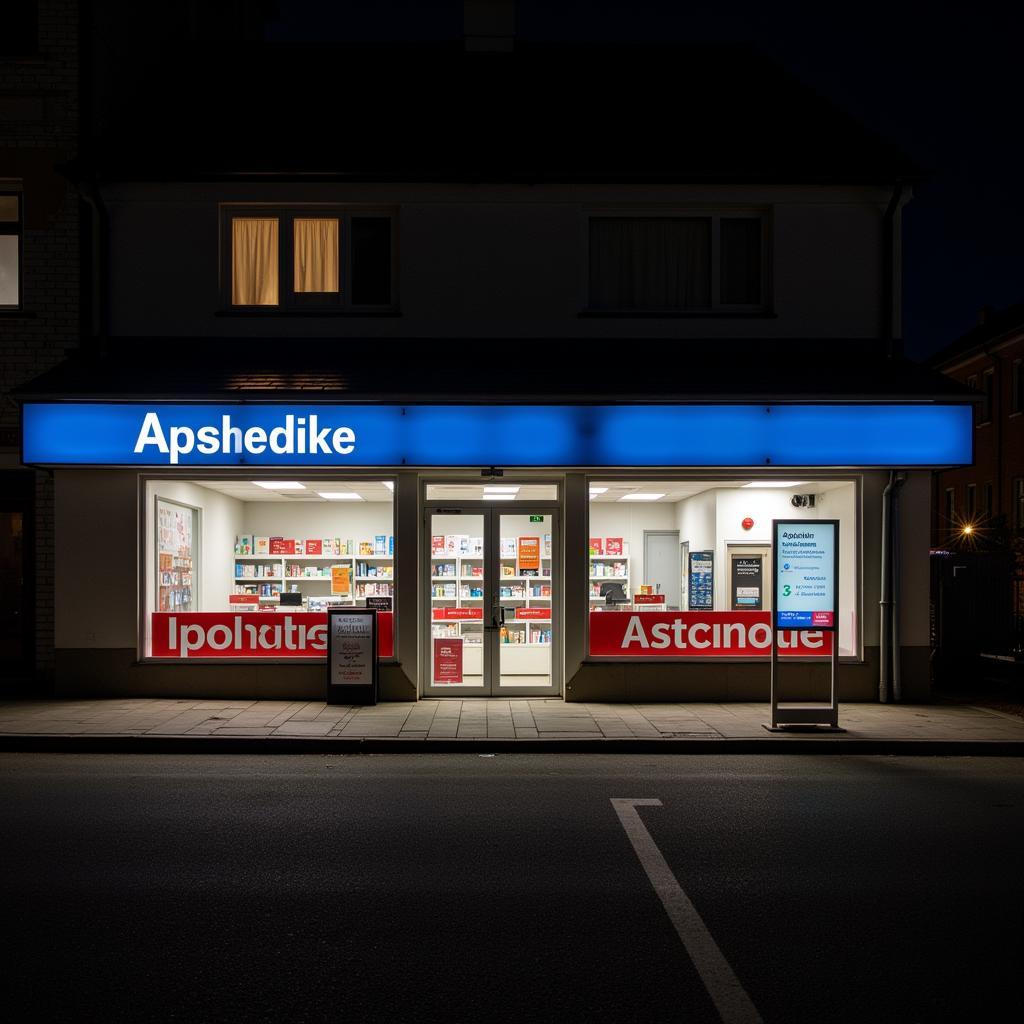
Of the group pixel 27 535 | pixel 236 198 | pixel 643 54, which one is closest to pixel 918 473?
pixel 643 54

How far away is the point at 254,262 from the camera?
13391 mm

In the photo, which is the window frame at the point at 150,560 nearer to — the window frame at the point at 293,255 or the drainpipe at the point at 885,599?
the window frame at the point at 293,255

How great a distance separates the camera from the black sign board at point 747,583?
13.8 meters

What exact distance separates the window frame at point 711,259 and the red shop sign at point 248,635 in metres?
5.29

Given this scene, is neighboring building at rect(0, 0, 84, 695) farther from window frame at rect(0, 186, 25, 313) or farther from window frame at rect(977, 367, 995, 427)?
window frame at rect(977, 367, 995, 427)

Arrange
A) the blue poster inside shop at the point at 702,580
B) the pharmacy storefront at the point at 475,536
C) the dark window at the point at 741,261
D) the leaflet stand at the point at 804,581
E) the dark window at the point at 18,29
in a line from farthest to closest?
the blue poster inside shop at the point at 702,580 → the dark window at the point at 18,29 → the dark window at the point at 741,261 → the pharmacy storefront at the point at 475,536 → the leaflet stand at the point at 804,581

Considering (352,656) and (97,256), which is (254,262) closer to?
(97,256)

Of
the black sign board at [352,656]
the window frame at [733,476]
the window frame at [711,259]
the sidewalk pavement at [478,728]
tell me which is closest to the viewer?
the sidewalk pavement at [478,728]

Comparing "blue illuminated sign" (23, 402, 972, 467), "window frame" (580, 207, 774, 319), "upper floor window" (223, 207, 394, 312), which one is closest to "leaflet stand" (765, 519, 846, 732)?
"blue illuminated sign" (23, 402, 972, 467)

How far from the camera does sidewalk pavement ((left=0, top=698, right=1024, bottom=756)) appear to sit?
1030 cm

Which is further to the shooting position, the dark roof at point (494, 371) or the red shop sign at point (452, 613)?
the red shop sign at point (452, 613)

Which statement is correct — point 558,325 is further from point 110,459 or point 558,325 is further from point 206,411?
point 110,459

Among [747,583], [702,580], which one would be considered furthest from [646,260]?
[747,583]

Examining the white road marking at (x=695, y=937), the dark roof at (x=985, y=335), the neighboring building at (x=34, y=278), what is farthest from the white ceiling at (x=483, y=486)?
the dark roof at (x=985, y=335)
